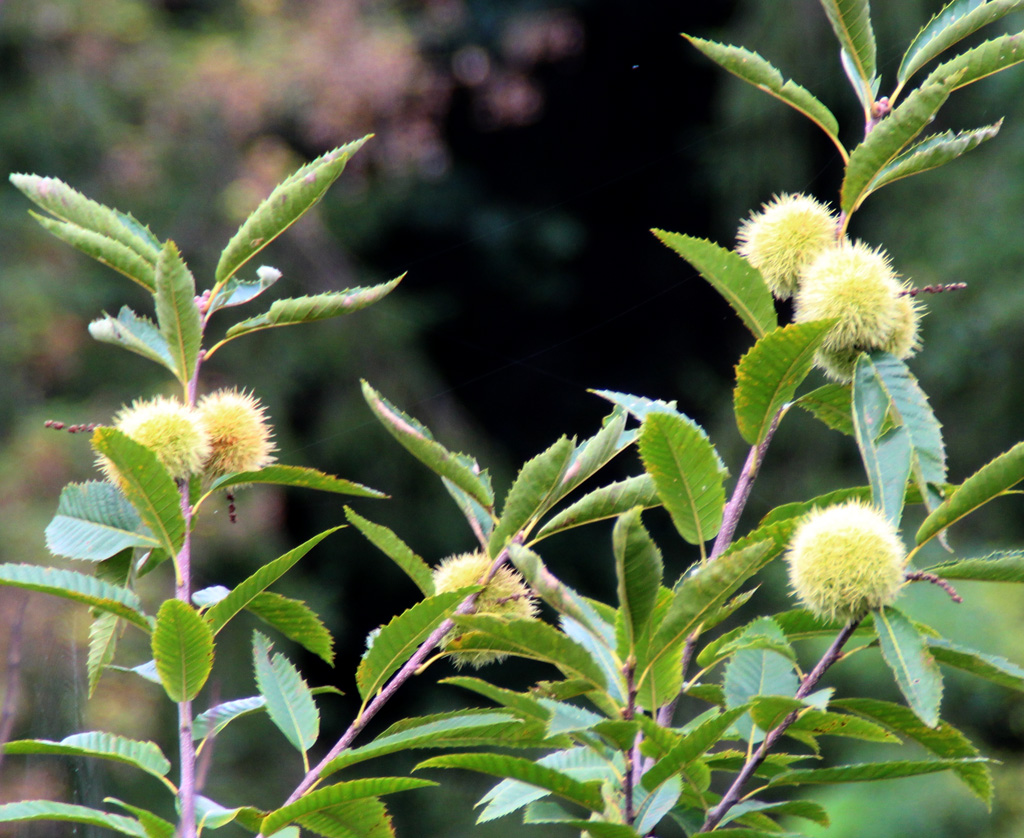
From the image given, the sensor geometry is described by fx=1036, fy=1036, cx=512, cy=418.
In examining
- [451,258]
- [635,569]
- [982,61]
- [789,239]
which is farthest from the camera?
[451,258]

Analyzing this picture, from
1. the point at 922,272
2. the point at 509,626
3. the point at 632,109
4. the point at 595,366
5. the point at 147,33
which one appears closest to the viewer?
the point at 509,626

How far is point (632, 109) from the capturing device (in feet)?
22.9

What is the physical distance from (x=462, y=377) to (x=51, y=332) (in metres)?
3.06

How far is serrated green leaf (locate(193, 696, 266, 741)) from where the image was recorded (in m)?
0.64

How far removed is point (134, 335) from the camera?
28.2 inches

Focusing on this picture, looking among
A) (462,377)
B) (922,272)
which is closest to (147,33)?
(462,377)

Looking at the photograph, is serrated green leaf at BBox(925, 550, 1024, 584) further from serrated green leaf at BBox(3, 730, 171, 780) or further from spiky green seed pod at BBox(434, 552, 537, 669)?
serrated green leaf at BBox(3, 730, 171, 780)

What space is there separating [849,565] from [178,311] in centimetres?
44

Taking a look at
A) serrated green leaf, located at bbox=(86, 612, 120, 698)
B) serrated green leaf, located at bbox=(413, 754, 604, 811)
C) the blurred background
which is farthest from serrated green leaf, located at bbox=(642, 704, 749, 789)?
the blurred background

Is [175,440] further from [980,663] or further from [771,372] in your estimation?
[980,663]

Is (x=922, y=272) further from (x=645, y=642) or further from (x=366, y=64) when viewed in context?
(x=645, y=642)

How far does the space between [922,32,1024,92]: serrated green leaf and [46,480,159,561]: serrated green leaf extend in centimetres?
56

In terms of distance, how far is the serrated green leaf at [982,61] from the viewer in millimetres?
602

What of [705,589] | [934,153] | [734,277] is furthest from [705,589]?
[934,153]
